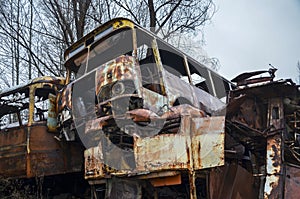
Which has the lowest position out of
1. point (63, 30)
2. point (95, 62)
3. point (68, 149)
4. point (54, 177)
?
point (54, 177)

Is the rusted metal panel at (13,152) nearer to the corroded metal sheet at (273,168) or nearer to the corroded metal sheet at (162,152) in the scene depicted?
the corroded metal sheet at (162,152)

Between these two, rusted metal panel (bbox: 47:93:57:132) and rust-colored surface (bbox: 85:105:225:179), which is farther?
rusted metal panel (bbox: 47:93:57:132)

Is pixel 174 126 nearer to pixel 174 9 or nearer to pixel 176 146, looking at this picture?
pixel 176 146

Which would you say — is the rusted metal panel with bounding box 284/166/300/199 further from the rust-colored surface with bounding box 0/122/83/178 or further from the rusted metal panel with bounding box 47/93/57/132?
the rusted metal panel with bounding box 47/93/57/132

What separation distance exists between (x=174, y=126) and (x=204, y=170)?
56 cm

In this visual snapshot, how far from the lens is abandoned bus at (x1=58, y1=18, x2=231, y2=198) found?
3893 millimetres

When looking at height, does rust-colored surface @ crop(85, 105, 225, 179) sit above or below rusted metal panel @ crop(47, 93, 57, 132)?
below

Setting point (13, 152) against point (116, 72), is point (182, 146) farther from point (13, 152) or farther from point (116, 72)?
point (13, 152)

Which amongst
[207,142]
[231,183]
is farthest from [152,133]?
[231,183]

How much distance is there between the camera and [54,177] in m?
6.49

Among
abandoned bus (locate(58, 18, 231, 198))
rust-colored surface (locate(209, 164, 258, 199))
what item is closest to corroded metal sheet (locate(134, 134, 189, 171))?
abandoned bus (locate(58, 18, 231, 198))

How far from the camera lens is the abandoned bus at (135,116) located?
3.89 metres

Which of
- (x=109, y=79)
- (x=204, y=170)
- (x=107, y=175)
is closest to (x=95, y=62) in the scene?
(x=109, y=79)

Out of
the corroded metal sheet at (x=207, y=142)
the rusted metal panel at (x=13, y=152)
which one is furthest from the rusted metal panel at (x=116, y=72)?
the rusted metal panel at (x=13, y=152)
